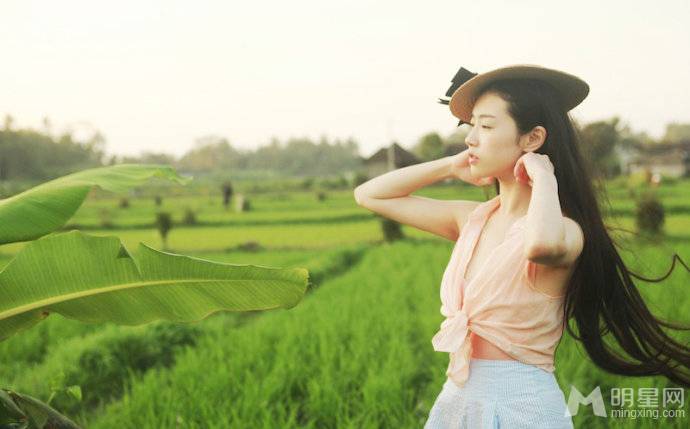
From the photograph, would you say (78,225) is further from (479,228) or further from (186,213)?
(479,228)

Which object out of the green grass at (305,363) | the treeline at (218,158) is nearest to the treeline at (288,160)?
the treeline at (218,158)

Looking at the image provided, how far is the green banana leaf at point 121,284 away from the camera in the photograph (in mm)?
1438

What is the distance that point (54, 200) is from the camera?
5.02ft

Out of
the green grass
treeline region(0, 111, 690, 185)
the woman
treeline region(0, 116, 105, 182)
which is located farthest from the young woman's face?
treeline region(0, 116, 105, 182)

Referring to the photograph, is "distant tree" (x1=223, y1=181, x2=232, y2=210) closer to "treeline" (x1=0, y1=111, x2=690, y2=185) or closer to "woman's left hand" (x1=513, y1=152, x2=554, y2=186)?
"treeline" (x1=0, y1=111, x2=690, y2=185)

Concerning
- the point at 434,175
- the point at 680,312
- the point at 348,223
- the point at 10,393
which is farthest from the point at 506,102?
the point at 348,223

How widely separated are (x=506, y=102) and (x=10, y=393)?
4.02 feet

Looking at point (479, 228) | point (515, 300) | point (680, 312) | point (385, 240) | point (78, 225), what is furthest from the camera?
point (78, 225)

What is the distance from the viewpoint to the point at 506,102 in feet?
4.74

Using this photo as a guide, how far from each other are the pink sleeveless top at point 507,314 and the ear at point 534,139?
0.52 feet

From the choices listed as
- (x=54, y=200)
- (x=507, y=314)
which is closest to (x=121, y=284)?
Answer: (x=54, y=200)

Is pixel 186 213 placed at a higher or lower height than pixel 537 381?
lower

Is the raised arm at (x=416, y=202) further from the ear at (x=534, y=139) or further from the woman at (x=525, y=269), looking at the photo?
the ear at (x=534, y=139)

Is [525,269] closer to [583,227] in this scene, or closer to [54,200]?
[583,227]
